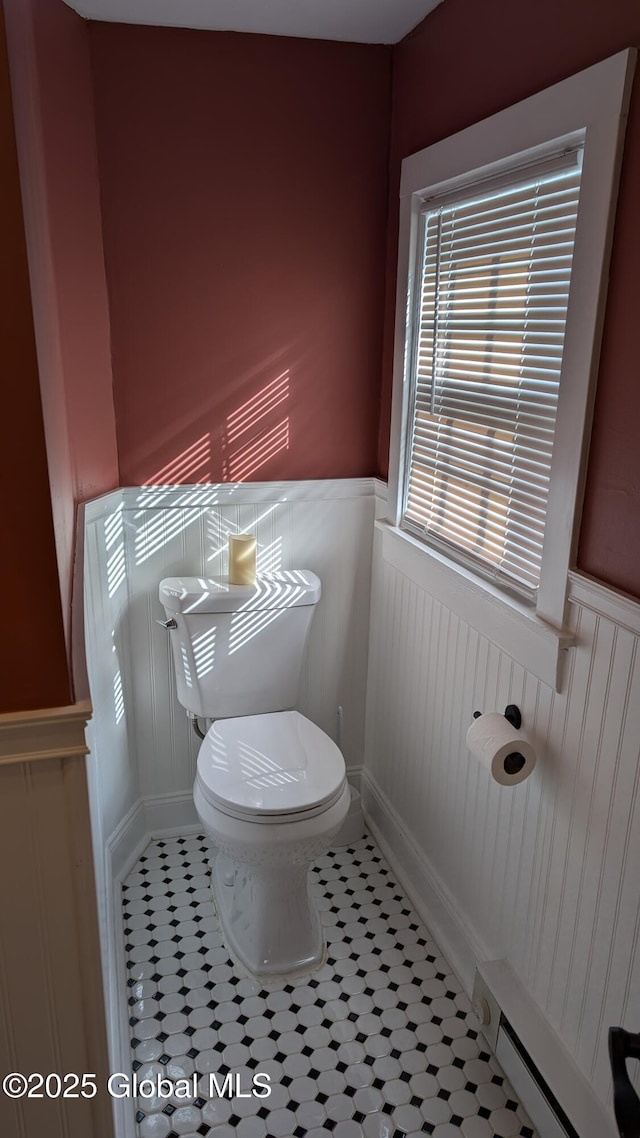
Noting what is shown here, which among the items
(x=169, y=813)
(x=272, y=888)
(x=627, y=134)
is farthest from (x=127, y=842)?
(x=627, y=134)

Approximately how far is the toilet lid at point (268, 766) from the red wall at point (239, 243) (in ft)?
2.44

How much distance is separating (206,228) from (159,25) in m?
0.48

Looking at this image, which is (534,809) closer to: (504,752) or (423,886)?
(504,752)

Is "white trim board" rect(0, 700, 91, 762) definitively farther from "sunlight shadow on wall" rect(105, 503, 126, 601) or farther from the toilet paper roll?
"sunlight shadow on wall" rect(105, 503, 126, 601)

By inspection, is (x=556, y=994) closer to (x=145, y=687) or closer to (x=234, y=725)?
(x=234, y=725)

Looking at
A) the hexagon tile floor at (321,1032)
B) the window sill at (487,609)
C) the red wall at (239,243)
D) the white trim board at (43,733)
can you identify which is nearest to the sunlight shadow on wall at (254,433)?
the red wall at (239,243)

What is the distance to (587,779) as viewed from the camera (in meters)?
1.49

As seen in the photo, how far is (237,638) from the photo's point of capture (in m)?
2.28

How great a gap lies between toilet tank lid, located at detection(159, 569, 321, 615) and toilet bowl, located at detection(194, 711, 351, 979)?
0.33 metres

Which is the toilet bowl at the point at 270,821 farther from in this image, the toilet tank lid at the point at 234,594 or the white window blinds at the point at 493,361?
the white window blinds at the point at 493,361

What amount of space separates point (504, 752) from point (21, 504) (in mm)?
1061

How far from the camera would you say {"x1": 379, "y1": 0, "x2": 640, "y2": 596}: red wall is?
51.7 inches

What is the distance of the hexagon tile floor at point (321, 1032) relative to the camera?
5.57ft

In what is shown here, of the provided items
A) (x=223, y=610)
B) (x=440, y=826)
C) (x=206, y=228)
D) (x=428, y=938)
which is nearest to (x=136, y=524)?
(x=223, y=610)
